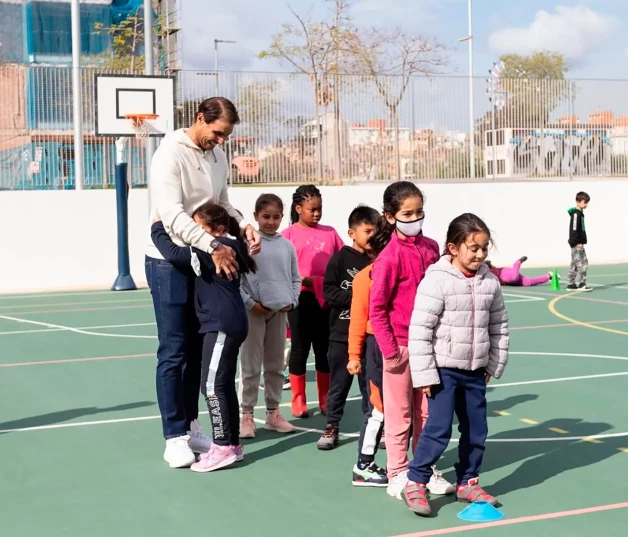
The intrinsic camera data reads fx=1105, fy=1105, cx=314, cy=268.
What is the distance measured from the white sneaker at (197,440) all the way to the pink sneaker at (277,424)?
26.1 inches

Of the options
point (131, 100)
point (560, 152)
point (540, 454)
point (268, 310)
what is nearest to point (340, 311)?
point (268, 310)

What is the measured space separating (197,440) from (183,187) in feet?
5.14

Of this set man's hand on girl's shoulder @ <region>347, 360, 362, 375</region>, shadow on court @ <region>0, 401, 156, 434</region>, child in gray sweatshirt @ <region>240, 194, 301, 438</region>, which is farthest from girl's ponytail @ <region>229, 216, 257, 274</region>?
shadow on court @ <region>0, 401, 156, 434</region>

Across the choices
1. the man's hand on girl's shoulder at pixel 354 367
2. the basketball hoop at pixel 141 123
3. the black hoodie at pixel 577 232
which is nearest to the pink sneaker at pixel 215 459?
the man's hand on girl's shoulder at pixel 354 367

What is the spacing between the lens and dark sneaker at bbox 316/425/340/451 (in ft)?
22.1

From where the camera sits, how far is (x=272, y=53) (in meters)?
29.3

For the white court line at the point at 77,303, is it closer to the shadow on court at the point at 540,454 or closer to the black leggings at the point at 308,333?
the black leggings at the point at 308,333

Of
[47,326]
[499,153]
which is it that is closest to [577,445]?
[47,326]

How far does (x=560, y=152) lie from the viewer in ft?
82.1

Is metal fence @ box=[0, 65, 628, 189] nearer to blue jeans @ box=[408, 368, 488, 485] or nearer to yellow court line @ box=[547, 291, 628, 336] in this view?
yellow court line @ box=[547, 291, 628, 336]

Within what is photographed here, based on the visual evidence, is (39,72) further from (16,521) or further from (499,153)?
(16,521)

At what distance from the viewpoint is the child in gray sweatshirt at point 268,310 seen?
282 inches

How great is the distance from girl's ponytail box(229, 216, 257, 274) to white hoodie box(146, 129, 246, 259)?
68 millimetres

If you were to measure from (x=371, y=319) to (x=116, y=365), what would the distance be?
5.27 m
